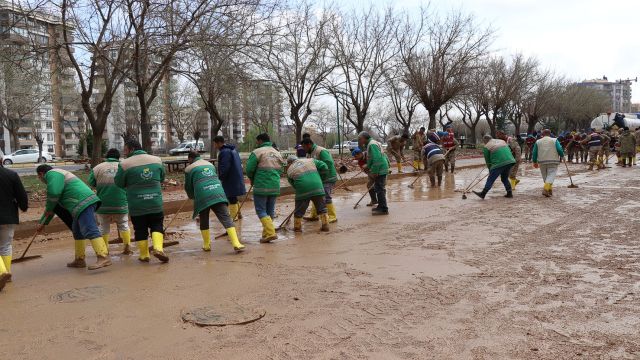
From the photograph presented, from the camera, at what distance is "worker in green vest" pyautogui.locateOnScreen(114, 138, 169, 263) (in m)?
6.66

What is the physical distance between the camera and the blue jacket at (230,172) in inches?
376

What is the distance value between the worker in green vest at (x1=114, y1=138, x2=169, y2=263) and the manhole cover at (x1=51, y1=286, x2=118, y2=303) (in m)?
1.11

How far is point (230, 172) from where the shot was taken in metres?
9.62

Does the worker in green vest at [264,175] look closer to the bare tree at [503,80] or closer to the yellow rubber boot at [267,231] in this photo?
the yellow rubber boot at [267,231]

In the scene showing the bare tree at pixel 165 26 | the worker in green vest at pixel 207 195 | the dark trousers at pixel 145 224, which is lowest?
the dark trousers at pixel 145 224

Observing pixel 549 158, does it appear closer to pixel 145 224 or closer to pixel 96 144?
pixel 145 224

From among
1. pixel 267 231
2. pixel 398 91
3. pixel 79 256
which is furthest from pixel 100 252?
pixel 398 91

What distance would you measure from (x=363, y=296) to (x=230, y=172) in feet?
17.2

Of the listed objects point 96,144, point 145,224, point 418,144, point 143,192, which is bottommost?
point 145,224

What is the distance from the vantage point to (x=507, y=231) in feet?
26.1

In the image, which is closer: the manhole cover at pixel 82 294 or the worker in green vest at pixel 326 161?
the manhole cover at pixel 82 294

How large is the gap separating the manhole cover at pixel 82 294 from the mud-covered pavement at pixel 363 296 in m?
0.02

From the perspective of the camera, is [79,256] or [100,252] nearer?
[100,252]

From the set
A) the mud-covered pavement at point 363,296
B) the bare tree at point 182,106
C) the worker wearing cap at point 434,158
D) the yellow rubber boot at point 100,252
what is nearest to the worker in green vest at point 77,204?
the yellow rubber boot at point 100,252
